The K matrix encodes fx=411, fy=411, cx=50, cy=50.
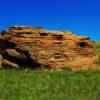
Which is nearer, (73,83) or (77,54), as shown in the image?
(73,83)

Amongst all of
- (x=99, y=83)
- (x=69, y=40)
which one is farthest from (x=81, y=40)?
(x=99, y=83)

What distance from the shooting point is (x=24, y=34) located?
5322 cm

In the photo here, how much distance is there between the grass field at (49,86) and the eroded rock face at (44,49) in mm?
10961

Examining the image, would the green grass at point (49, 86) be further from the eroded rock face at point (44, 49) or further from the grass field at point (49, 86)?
the eroded rock face at point (44, 49)

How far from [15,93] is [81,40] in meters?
25.4

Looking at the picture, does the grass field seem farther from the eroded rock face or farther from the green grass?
the eroded rock face

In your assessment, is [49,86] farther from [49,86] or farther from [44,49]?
[44,49]

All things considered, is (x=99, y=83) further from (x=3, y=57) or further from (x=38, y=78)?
(x=3, y=57)

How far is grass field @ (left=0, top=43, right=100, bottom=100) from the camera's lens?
2980cm

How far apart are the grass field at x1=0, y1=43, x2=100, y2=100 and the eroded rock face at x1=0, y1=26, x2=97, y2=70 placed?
11.0 meters

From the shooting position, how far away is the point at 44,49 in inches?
2040

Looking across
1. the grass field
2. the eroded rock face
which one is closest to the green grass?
the grass field

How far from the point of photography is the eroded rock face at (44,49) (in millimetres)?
51469

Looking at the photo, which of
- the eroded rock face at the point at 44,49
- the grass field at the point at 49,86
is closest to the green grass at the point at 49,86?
the grass field at the point at 49,86
